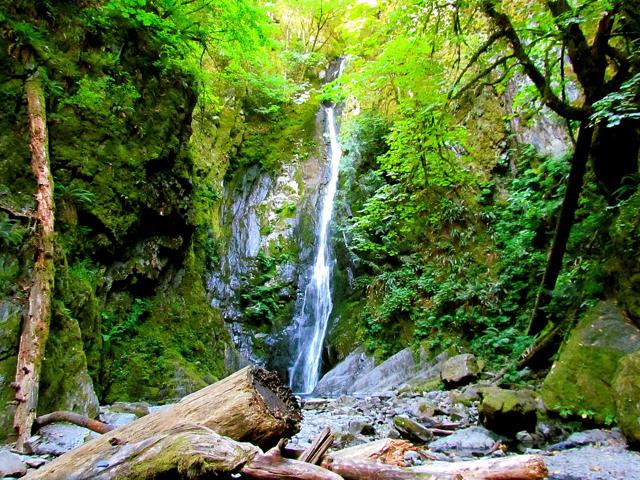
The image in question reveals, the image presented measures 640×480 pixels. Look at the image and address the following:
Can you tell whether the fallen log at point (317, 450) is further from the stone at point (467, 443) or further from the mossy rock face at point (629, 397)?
the mossy rock face at point (629, 397)

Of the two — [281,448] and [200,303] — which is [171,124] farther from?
[281,448]

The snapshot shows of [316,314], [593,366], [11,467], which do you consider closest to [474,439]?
[593,366]

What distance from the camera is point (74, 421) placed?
318 cm

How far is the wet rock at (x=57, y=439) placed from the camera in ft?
11.6

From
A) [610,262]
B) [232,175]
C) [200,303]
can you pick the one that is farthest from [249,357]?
[610,262]

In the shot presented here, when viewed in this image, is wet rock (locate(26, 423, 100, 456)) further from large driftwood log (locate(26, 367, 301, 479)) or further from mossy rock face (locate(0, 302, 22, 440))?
large driftwood log (locate(26, 367, 301, 479))

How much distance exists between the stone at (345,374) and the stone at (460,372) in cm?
327

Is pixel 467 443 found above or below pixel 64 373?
below

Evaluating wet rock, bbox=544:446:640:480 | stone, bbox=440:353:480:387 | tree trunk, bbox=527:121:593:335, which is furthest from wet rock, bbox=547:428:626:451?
stone, bbox=440:353:480:387

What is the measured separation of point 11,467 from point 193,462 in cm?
191

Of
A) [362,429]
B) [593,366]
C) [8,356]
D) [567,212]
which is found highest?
[567,212]

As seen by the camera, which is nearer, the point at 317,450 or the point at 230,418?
the point at 317,450

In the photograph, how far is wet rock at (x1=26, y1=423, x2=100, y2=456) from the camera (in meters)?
3.54

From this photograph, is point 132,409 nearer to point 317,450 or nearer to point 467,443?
point 467,443
